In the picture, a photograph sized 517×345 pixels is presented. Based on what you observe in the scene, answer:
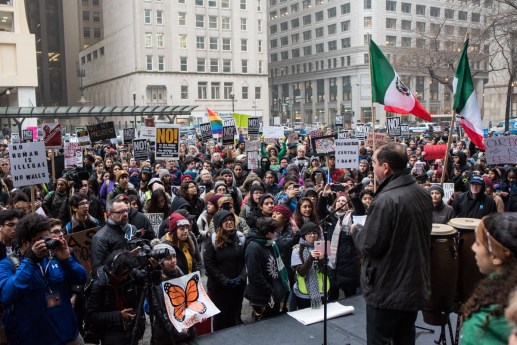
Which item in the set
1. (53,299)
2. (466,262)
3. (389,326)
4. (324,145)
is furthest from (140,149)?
(389,326)

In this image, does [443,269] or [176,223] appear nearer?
[443,269]

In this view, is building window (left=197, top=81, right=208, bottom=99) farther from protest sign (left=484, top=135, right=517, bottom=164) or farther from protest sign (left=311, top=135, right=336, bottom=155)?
protest sign (left=484, top=135, right=517, bottom=164)

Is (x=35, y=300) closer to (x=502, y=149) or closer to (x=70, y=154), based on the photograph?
(x=502, y=149)

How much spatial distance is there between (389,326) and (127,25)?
75.5m

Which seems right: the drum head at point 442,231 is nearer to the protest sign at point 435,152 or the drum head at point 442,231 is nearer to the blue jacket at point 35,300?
the blue jacket at point 35,300

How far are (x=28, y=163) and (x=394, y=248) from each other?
6538 mm

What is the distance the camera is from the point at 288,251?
6535 mm

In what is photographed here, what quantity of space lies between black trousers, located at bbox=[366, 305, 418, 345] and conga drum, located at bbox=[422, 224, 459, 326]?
1.53 ft

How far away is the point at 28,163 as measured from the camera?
26.9 ft

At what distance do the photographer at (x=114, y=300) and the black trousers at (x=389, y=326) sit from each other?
201 cm

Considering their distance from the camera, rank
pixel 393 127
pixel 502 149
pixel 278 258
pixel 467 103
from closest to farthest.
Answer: pixel 278 258
pixel 467 103
pixel 502 149
pixel 393 127

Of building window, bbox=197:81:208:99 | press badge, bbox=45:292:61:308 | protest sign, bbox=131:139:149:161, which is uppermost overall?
building window, bbox=197:81:208:99

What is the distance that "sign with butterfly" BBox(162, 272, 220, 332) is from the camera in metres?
5.06

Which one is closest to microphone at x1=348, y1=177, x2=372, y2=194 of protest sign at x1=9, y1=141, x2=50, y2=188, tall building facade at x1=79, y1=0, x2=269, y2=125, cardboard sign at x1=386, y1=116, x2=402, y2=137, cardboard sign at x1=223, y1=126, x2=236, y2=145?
protest sign at x1=9, y1=141, x2=50, y2=188
